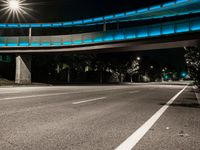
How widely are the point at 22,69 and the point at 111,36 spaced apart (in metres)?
19.2

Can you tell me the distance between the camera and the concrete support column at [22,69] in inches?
1486

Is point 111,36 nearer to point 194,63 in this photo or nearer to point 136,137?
point 194,63

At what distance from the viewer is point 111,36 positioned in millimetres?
32562

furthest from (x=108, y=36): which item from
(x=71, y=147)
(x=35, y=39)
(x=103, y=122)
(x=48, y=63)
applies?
(x=71, y=147)

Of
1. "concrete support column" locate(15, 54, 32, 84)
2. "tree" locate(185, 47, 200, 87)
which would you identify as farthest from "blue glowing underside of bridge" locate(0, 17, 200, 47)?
"tree" locate(185, 47, 200, 87)

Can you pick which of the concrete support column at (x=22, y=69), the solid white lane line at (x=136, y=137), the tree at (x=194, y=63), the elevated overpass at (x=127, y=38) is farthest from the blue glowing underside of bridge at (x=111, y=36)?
the solid white lane line at (x=136, y=137)

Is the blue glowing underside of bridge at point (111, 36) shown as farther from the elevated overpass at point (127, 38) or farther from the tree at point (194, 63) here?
the tree at point (194, 63)

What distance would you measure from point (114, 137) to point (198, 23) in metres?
25.4

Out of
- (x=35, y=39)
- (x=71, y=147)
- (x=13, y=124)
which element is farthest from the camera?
(x=35, y=39)

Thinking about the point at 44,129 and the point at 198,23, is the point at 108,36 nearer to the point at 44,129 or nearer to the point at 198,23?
the point at 198,23

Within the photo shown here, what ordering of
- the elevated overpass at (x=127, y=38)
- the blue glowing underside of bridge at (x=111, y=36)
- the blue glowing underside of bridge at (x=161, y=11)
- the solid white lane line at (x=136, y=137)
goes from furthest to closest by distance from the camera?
the blue glowing underside of bridge at (x=161, y=11) < the elevated overpass at (x=127, y=38) < the blue glowing underside of bridge at (x=111, y=36) < the solid white lane line at (x=136, y=137)

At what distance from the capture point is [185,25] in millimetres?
25859

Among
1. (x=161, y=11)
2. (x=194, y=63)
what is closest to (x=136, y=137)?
(x=194, y=63)

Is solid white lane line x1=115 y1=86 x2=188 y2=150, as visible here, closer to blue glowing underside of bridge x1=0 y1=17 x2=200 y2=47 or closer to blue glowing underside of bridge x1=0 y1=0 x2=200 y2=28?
blue glowing underside of bridge x1=0 y1=17 x2=200 y2=47
